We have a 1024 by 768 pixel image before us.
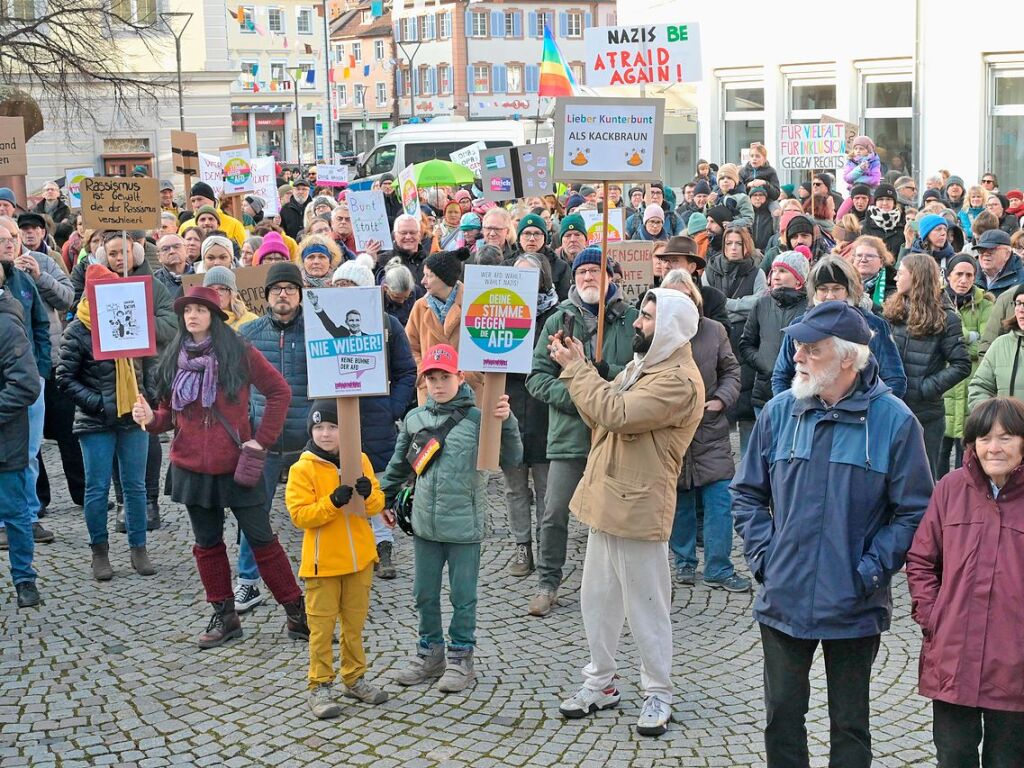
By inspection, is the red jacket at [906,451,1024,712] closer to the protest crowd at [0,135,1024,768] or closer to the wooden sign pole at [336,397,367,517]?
the protest crowd at [0,135,1024,768]

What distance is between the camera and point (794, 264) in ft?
26.8

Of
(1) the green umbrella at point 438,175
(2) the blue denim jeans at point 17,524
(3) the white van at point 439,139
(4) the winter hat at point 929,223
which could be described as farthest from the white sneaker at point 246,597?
(3) the white van at point 439,139

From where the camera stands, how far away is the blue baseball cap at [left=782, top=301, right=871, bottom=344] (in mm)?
4644

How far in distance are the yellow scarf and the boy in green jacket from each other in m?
2.43

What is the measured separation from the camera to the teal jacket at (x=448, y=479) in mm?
6270

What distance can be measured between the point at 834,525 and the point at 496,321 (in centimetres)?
251

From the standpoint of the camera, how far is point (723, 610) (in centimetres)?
734

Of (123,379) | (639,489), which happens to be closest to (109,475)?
(123,379)

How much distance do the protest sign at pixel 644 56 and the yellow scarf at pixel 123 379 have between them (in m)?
8.43

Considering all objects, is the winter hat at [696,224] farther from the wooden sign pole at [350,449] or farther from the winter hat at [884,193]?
the wooden sign pole at [350,449]

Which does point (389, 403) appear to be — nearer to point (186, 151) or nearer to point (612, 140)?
point (612, 140)

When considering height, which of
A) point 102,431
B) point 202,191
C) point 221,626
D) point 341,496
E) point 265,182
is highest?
point 265,182

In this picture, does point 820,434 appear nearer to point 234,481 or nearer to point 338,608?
point 338,608

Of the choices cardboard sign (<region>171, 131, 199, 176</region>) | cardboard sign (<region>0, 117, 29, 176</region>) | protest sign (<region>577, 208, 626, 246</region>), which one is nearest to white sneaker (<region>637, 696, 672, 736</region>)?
protest sign (<region>577, 208, 626, 246</region>)
